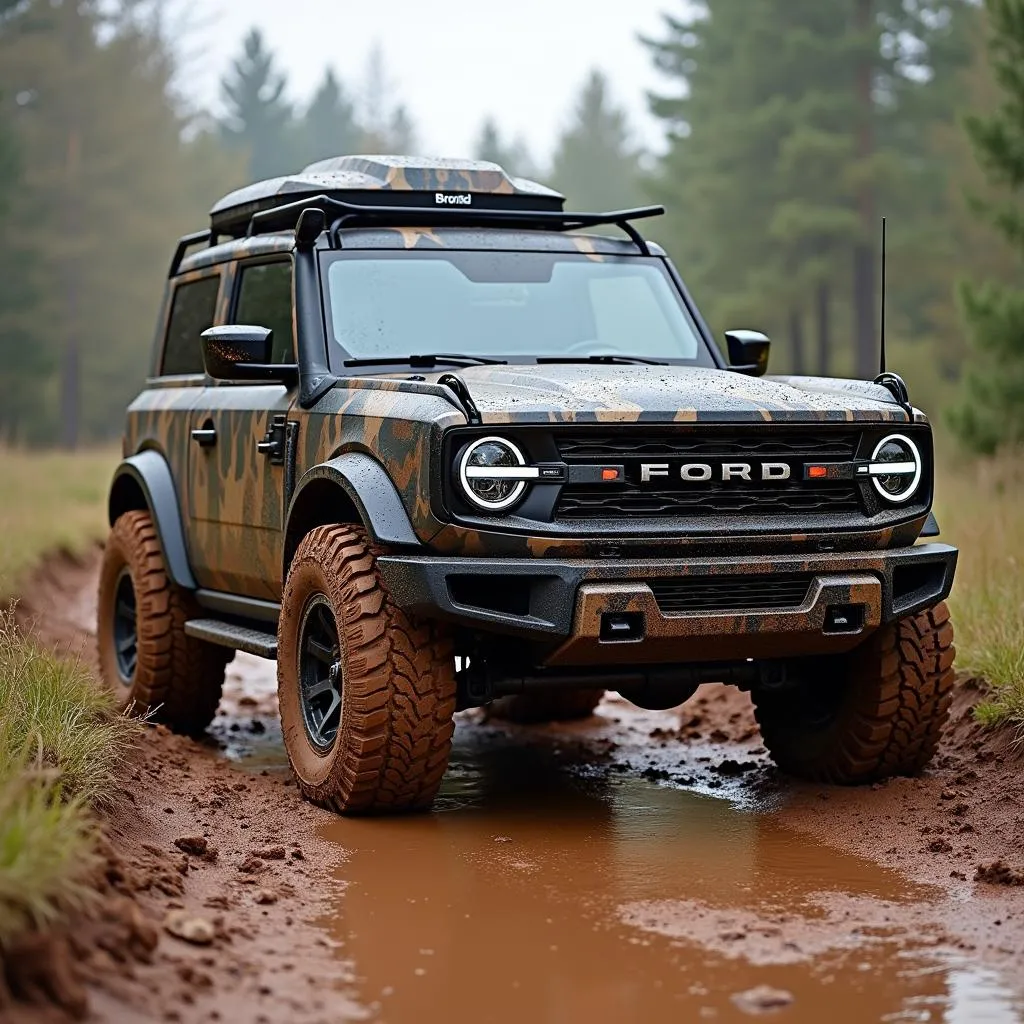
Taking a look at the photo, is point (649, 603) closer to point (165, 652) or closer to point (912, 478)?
point (912, 478)

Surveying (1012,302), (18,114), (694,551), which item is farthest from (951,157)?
(694,551)

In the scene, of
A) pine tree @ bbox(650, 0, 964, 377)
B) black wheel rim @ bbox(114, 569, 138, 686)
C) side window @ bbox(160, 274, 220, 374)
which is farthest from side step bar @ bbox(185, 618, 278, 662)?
pine tree @ bbox(650, 0, 964, 377)

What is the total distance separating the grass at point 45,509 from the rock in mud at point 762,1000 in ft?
17.9

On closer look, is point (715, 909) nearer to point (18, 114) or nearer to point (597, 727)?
point (597, 727)

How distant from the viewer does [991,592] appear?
8.10 m

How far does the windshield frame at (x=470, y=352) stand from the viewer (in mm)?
6523

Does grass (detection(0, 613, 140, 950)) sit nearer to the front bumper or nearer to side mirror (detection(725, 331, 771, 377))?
the front bumper

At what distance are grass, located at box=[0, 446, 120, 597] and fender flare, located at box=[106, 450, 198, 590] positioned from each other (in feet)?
3.06

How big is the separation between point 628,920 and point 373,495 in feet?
5.79

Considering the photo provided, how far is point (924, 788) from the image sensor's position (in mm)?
6238

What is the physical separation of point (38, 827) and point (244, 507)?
3287mm

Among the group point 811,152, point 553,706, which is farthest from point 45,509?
point 811,152

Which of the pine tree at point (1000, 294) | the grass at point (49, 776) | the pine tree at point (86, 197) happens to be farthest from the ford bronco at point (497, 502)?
the pine tree at point (86, 197)

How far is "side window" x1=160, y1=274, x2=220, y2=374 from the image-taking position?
7914mm
